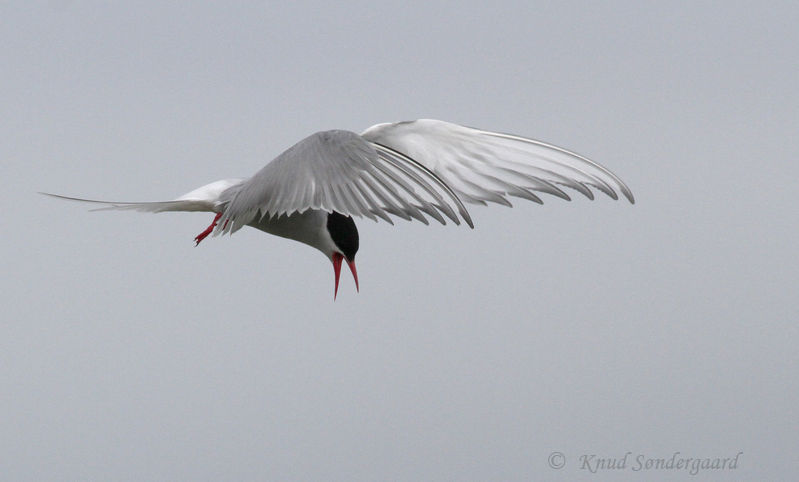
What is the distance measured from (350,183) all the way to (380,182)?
0.52ft

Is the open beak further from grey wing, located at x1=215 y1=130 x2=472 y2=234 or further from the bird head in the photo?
grey wing, located at x1=215 y1=130 x2=472 y2=234

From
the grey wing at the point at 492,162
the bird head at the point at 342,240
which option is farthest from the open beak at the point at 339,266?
the grey wing at the point at 492,162

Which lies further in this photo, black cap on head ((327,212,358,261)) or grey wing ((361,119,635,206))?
black cap on head ((327,212,358,261))

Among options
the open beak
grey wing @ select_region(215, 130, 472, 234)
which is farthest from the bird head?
grey wing @ select_region(215, 130, 472, 234)

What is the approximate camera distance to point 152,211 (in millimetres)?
7664

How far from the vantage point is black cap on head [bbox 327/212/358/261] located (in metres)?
7.80

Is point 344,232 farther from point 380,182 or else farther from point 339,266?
point 380,182

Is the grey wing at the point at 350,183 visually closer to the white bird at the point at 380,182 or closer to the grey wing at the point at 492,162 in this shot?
the white bird at the point at 380,182

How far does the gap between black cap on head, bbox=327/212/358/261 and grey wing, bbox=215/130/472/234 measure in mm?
1207

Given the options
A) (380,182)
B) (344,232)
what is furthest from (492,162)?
(380,182)

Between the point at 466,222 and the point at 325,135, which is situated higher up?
the point at 325,135

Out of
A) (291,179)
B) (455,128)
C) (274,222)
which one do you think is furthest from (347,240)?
(291,179)

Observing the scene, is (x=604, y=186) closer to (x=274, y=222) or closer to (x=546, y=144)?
(x=546, y=144)

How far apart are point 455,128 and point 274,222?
1.36m
